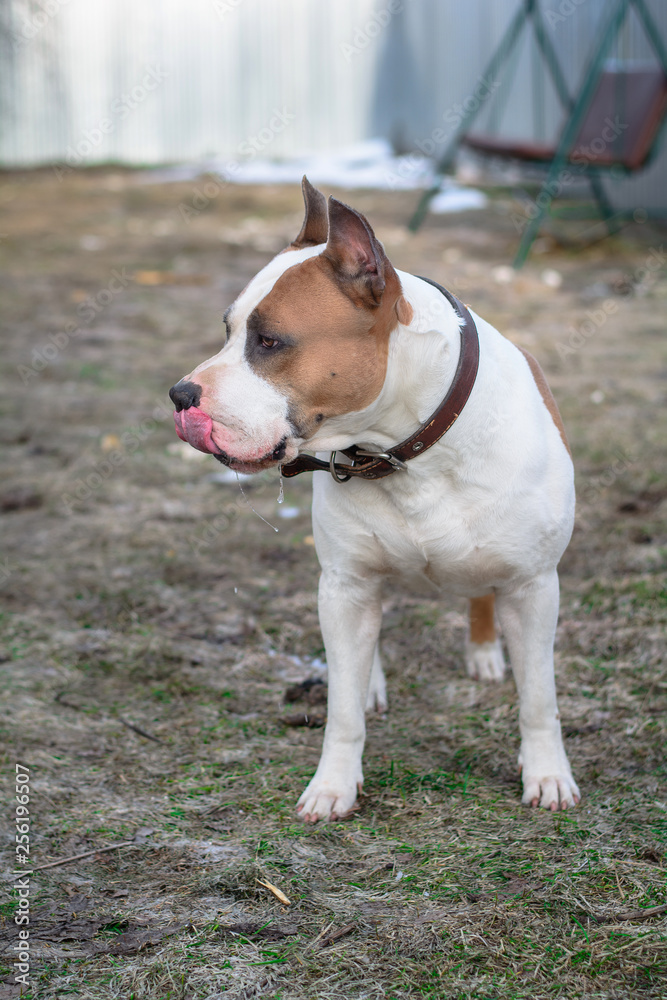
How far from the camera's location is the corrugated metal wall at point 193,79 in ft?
50.3

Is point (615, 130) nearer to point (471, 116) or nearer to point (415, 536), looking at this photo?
point (471, 116)

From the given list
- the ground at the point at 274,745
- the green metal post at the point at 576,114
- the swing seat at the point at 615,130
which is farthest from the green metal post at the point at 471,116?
the ground at the point at 274,745

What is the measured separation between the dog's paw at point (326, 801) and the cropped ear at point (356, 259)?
106 centimetres

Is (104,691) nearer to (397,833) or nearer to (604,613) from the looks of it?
(397,833)

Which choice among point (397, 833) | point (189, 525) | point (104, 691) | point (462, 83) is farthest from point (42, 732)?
point (462, 83)

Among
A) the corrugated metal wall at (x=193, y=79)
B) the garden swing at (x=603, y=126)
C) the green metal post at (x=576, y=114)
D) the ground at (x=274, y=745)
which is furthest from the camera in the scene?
the corrugated metal wall at (x=193, y=79)

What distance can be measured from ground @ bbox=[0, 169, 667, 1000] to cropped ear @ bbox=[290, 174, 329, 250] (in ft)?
4.00

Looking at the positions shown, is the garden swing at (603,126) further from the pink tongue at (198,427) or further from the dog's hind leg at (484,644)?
the pink tongue at (198,427)

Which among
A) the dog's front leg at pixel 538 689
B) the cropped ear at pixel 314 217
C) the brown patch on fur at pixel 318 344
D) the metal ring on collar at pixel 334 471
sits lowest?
the dog's front leg at pixel 538 689

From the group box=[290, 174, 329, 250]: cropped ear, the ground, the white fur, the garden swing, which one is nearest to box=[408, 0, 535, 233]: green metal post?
the garden swing

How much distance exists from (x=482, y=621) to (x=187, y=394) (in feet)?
4.05

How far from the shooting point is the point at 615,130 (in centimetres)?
769

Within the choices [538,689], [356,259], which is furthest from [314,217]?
[538,689]

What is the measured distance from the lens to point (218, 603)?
127 inches
